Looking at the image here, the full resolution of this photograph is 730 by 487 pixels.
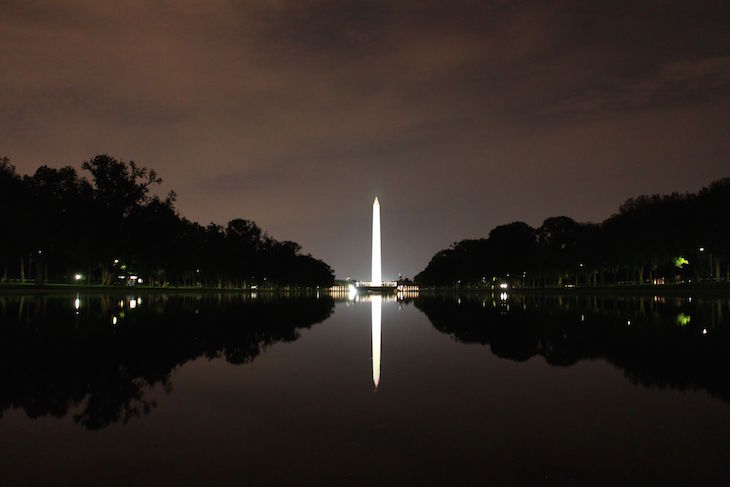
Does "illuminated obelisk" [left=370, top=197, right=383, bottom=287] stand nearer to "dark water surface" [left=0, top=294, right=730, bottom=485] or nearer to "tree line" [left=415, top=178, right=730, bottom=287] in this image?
A: "tree line" [left=415, top=178, right=730, bottom=287]

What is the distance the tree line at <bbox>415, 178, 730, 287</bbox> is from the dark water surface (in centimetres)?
5836

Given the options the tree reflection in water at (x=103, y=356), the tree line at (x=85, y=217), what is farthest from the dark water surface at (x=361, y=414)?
the tree line at (x=85, y=217)

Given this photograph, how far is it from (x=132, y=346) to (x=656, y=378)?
11654 mm

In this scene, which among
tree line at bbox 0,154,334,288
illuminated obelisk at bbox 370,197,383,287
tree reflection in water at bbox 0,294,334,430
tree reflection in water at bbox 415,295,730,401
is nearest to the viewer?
tree reflection in water at bbox 0,294,334,430

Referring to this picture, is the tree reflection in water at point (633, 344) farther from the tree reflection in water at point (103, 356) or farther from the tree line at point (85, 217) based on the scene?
the tree line at point (85, 217)

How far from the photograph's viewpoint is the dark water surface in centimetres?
563

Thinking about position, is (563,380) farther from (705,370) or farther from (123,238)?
(123,238)

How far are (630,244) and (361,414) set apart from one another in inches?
3040

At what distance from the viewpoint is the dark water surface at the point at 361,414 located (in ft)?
18.5

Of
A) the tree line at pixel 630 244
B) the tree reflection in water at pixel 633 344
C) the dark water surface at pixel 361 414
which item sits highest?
the tree line at pixel 630 244

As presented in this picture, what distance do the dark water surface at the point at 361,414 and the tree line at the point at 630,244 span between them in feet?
191

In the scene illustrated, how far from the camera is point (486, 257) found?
133m

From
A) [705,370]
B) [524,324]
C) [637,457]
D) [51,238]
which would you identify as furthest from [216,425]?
[51,238]

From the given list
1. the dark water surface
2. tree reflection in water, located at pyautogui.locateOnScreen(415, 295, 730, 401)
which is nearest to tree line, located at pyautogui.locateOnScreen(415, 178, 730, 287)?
tree reflection in water, located at pyautogui.locateOnScreen(415, 295, 730, 401)
